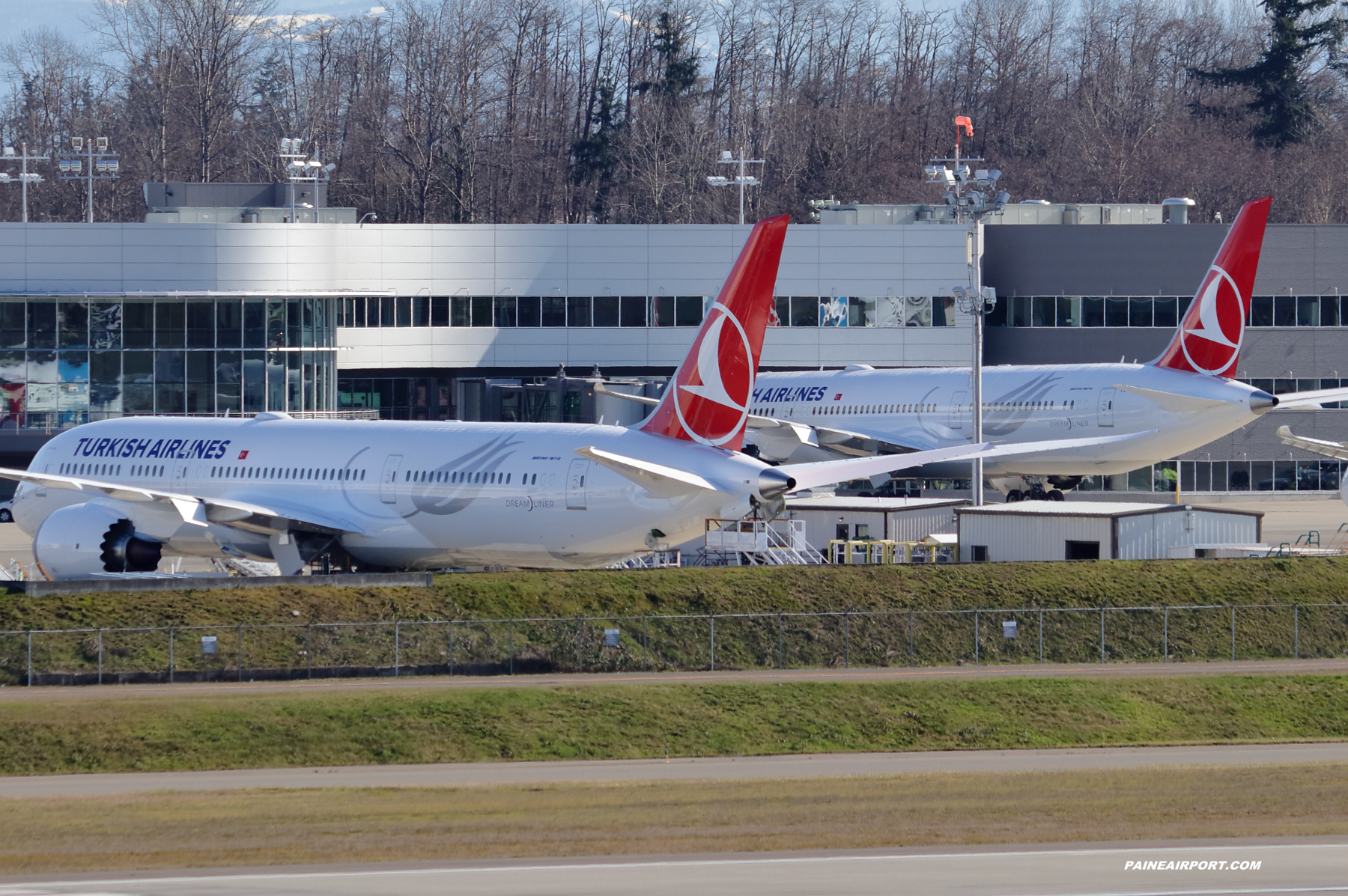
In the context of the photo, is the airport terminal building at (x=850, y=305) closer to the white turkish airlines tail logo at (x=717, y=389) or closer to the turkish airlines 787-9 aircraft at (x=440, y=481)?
the turkish airlines 787-9 aircraft at (x=440, y=481)

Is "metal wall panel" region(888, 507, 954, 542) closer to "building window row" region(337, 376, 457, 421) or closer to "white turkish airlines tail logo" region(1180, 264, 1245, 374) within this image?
"white turkish airlines tail logo" region(1180, 264, 1245, 374)

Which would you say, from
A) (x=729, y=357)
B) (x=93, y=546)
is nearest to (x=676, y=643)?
(x=729, y=357)

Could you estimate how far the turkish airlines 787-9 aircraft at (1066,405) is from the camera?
56594mm

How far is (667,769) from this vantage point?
→ 2961 centimetres

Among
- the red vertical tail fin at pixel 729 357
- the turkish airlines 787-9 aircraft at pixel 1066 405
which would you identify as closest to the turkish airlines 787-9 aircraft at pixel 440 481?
the red vertical tail fin at pixel 729 357

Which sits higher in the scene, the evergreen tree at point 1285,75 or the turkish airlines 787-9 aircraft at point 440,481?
the evergreen tree at point 1285,75

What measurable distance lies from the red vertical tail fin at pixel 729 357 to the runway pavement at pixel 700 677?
16.8ft

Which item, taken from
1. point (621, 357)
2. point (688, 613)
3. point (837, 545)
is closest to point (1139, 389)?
point (837, 545)

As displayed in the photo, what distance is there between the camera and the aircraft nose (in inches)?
2159

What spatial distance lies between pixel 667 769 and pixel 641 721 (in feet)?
11.5

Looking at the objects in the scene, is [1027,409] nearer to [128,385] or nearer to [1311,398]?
[1311,398]

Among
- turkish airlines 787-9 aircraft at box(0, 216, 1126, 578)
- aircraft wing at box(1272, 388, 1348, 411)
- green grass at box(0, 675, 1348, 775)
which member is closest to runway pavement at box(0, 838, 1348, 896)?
green grass at box(0, 675, 1348, 775)

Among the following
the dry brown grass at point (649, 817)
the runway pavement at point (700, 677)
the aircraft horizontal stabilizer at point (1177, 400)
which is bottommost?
the runway pavement at point (700, 677)

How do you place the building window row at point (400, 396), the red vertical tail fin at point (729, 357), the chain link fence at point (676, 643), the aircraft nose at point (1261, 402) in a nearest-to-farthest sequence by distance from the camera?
the red vertical tail fin at point (729, 357), the chain link fence at point (676, 643), the aircraft nose at point (1261, 402), the building window row at point (400, 396)
